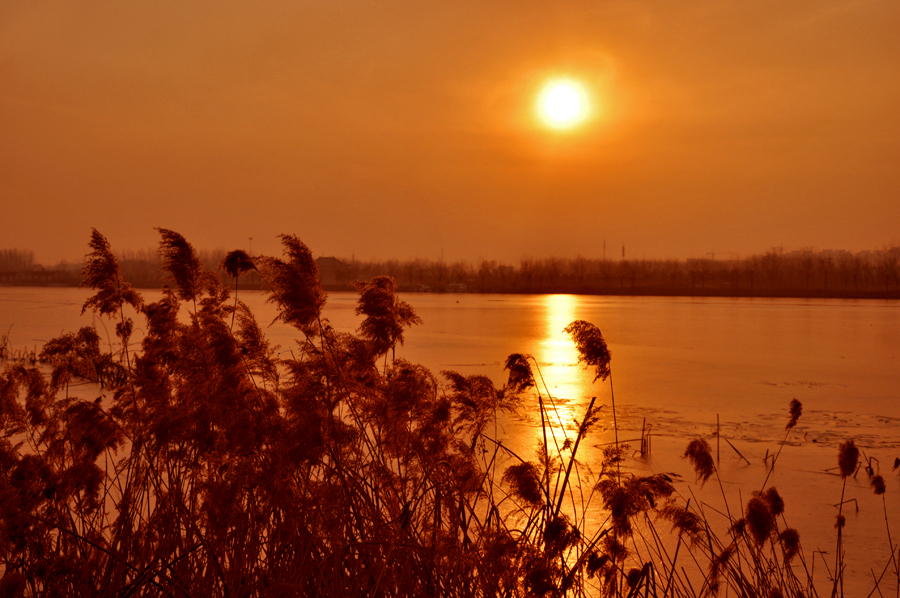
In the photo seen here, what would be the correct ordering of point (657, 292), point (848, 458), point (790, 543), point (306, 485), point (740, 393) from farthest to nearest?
point (657, 292), point (740, 393), point (848, 458), point (790, 543), point (306, 485)

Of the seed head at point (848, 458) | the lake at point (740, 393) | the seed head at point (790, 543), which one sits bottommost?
the lake at point (740, 393)

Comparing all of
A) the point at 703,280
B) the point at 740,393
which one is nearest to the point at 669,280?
the point at 703,280

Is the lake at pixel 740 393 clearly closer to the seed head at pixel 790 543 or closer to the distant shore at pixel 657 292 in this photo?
the seed head at pixel 790 543

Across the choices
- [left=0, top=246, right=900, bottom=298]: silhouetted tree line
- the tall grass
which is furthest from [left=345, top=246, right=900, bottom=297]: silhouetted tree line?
the tall grass

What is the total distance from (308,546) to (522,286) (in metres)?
79.2

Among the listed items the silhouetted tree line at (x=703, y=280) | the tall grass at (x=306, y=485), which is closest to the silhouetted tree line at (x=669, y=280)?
the silhouetted tree line at (x=703, y=280)

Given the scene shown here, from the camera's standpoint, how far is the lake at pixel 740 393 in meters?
5.64

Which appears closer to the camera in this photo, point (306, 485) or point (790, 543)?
point (306, 485)

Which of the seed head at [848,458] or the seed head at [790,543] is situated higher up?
the seed head at [848,458]

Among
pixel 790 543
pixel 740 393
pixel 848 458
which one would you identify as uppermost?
pixel 848 458

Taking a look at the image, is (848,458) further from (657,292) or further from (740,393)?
(657,292)

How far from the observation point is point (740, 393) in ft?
36.4

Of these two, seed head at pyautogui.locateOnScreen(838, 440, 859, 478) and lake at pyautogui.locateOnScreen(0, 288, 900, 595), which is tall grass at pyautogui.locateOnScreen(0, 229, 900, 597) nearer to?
seed head at pyautogui.locateOnScreen(838, 440, 859, 478)

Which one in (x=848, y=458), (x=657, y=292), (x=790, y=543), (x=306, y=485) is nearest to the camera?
(x=306, y=485)
